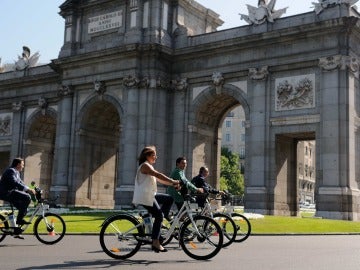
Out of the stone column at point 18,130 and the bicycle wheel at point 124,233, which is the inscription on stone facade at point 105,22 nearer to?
the stone column at point 18,130

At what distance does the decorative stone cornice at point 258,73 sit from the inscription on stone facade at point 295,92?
85 cm

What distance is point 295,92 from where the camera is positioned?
33.3 meters

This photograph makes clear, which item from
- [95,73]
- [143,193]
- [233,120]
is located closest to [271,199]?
[95,73]

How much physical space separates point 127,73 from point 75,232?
69.8ft

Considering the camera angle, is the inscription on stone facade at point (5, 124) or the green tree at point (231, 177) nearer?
the inscription on stone facade at point (5, 124)

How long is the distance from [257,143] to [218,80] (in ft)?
17.5

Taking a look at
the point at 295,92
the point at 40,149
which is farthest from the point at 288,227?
the point at 40,149

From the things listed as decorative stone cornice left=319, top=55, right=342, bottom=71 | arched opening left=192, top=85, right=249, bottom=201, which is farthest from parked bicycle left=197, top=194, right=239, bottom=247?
arched opening left=192, top=85, right=249, bottom=201

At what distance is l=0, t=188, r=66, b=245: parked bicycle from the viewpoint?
1406cm

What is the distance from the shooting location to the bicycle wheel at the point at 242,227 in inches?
620

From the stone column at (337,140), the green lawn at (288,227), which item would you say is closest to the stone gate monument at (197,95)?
the stone column at (337,140)

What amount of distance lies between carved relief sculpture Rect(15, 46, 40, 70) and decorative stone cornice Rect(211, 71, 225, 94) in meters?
20.3

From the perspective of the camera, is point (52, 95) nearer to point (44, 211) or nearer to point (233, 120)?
point (44, 211)

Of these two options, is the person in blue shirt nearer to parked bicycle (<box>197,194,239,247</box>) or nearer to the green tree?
parked bicycle (<box>197,194,239,247</box>)
